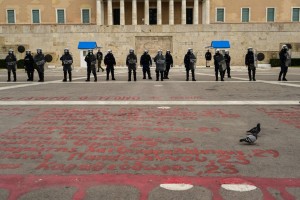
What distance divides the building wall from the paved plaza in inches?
1142

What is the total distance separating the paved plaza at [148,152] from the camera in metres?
4.10

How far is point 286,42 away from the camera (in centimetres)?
3991

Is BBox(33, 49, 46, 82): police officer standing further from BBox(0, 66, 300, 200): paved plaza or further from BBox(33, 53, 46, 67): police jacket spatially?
BBox(0, 66, 300, 200): paved plaza

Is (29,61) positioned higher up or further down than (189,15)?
further down

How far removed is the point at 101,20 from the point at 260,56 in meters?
25.3

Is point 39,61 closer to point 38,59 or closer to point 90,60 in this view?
point 38,59

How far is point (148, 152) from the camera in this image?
18.5 feet

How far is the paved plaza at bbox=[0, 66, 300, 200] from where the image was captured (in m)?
4.10

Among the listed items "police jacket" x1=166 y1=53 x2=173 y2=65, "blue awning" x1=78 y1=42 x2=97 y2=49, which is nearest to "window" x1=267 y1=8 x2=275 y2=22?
"blue awning" x1=78 y1=42 x2=97 y2=49

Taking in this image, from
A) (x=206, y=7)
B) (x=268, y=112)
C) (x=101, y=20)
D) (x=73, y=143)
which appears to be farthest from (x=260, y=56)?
(x=73, y=143)

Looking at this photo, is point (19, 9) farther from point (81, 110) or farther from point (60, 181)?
point (60, 181)

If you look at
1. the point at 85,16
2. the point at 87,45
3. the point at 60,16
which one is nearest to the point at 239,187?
the point at 87,45

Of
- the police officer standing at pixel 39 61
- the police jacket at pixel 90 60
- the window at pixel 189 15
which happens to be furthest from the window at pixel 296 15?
the police officer standing at pixel 39 61

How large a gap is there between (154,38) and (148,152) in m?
33.9
